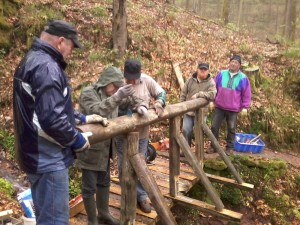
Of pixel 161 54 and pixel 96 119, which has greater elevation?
pixel 161 54

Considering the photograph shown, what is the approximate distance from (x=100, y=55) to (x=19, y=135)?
7856mm

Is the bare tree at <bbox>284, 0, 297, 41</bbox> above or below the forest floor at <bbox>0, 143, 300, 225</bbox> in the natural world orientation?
above

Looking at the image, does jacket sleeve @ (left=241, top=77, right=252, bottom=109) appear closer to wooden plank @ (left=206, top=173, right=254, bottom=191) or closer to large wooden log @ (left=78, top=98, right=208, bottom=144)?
wooden plank @ (left=206, top=173, right=254, bottom=191)

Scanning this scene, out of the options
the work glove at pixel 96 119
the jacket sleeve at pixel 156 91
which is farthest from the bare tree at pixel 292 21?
the work glove at pixel 96 119

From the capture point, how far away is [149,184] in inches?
189

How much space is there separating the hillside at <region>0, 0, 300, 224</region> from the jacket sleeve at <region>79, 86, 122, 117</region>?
3.18 meters

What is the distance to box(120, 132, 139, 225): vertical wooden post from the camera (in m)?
4.76

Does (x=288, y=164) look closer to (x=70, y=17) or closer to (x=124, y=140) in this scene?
(x=124, y=140)

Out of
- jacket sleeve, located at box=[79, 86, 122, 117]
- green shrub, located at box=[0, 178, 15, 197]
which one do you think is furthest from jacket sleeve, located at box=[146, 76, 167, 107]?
green shrub, located at box=[0, 178, 15, 197]

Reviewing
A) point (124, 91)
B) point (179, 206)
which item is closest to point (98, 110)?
point (124, 91)

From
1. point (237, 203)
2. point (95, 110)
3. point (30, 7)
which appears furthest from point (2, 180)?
point (30, 7)

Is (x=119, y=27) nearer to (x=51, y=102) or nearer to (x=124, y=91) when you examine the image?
(x=124, y=91)

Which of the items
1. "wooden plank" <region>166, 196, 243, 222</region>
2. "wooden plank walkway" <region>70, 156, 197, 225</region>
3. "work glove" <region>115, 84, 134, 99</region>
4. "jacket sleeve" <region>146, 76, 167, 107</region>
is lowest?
"wooden plank" <region>166, 196, 243, 222</region>

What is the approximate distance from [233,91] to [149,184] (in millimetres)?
3975
